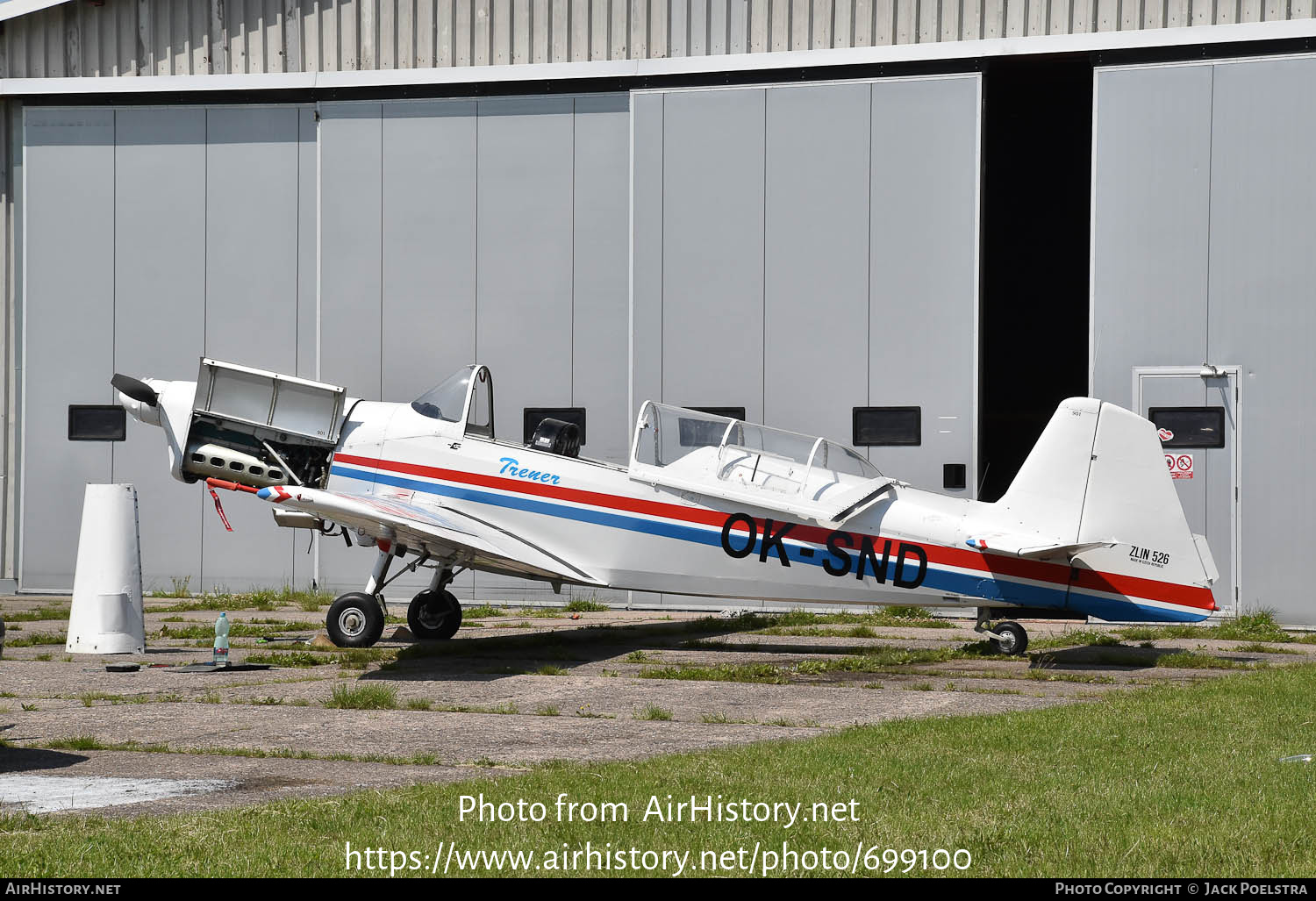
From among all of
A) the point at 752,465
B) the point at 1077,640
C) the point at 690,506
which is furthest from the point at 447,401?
the point at 1077,640

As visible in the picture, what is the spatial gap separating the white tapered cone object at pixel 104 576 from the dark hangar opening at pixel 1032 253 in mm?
12717

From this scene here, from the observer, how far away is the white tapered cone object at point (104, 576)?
1194cm

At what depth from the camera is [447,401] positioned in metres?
13.2

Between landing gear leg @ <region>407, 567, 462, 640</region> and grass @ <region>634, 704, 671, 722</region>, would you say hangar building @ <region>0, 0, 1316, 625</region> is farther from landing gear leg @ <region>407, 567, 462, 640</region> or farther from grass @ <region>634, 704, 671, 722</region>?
grass @ <region>634, 704, 671, 722</region>

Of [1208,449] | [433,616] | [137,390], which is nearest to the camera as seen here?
[137,390]

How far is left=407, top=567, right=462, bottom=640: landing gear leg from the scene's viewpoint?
13516mm

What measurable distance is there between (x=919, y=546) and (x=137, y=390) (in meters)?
7.78

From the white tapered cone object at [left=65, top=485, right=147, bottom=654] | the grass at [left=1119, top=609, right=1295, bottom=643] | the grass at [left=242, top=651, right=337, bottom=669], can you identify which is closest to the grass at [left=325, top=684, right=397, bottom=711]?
the grass at [left=242, top=651, right=337, bottom=669]

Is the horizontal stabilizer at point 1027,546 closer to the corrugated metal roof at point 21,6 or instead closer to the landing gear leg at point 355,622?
the landing gear leg at point 355,622

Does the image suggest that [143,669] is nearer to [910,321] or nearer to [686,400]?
[686,400]

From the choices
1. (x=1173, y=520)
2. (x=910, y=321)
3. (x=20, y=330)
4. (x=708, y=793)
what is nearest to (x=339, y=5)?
(x=20, y=330)

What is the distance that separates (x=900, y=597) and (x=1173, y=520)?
2428mm

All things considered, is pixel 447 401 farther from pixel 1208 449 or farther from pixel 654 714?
pixel 1208 449

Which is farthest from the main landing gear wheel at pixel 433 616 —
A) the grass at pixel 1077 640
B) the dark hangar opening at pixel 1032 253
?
the dark hangar opening at pixel 1032 253
